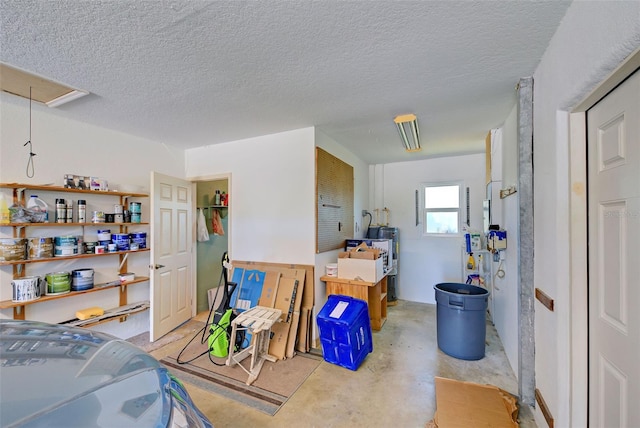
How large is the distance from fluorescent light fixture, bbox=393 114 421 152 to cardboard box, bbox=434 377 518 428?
8.25 feet

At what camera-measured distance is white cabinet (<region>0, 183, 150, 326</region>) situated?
7.59ft

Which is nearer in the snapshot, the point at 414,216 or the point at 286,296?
the point at 286,296

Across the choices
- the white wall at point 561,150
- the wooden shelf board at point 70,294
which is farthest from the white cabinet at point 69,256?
the white wall at point 561,150

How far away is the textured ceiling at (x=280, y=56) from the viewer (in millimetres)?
1330

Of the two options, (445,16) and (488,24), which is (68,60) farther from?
(488,24)

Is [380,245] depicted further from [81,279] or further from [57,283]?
[57,283]

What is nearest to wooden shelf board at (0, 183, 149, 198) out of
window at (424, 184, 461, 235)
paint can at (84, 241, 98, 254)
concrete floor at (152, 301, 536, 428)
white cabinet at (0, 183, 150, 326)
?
white cabinet at (0, 183, 150, 326)

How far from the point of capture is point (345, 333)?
8.09 ft

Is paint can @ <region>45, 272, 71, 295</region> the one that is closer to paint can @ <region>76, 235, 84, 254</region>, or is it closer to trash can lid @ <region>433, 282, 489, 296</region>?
paint can @ <region>76, 235, 84, 254</region>

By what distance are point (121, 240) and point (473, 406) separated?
12.4ft

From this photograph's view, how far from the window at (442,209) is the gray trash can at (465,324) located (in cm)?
197

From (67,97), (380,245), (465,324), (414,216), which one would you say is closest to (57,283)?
(67,97)

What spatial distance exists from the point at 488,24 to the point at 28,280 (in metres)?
4.03

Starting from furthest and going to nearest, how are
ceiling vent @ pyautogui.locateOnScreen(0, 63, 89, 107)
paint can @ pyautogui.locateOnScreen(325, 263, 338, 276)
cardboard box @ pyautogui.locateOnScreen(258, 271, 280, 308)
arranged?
paint can @ pyautogui.locateOnScreen(325, 263, 338, 276), cardboard box @ pyautogui.locateOnScreen(258, 271, 280, 308), ceiling vent @ pyautogui.locateOnScreen(0, 63, 89, 107)
